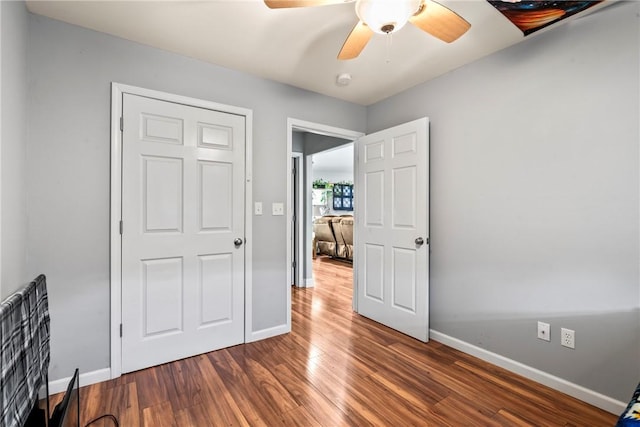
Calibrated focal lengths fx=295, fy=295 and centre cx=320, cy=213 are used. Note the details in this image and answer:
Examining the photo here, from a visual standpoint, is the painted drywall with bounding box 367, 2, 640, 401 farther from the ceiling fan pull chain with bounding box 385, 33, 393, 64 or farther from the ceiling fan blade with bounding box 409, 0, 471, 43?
the ceiling fan blade with bounding box 409, 0, 471, 43

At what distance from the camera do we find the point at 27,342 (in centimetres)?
119

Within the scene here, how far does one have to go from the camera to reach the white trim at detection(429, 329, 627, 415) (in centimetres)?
170

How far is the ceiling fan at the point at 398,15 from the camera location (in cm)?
125

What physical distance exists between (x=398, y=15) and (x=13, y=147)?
1994 mm

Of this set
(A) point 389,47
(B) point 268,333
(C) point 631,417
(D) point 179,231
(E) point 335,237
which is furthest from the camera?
(E) point 335,237

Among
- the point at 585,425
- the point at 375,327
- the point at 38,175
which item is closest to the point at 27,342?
the point at 38,175

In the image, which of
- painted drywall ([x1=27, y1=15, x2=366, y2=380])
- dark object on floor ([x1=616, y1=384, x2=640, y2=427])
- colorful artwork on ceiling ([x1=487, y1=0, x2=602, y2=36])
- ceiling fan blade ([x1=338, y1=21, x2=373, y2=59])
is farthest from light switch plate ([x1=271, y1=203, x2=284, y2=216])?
dark object on floor ([x1=616, y1=384, x2=640, y2=427])

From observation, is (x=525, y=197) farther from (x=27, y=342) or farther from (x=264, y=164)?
(x=27, y=342)

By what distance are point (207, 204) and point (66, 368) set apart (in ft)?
4.48

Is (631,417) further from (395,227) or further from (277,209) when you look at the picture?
(277,209)

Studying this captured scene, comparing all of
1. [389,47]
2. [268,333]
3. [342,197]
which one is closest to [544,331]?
[268,333]

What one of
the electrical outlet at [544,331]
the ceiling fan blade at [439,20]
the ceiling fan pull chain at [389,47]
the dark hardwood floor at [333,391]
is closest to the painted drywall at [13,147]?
the dark hardwood floor at [333,391]

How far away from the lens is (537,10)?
1.66m

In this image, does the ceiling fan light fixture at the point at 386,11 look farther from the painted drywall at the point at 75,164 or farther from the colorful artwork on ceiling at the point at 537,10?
the painted drywall at the point at 75,164
